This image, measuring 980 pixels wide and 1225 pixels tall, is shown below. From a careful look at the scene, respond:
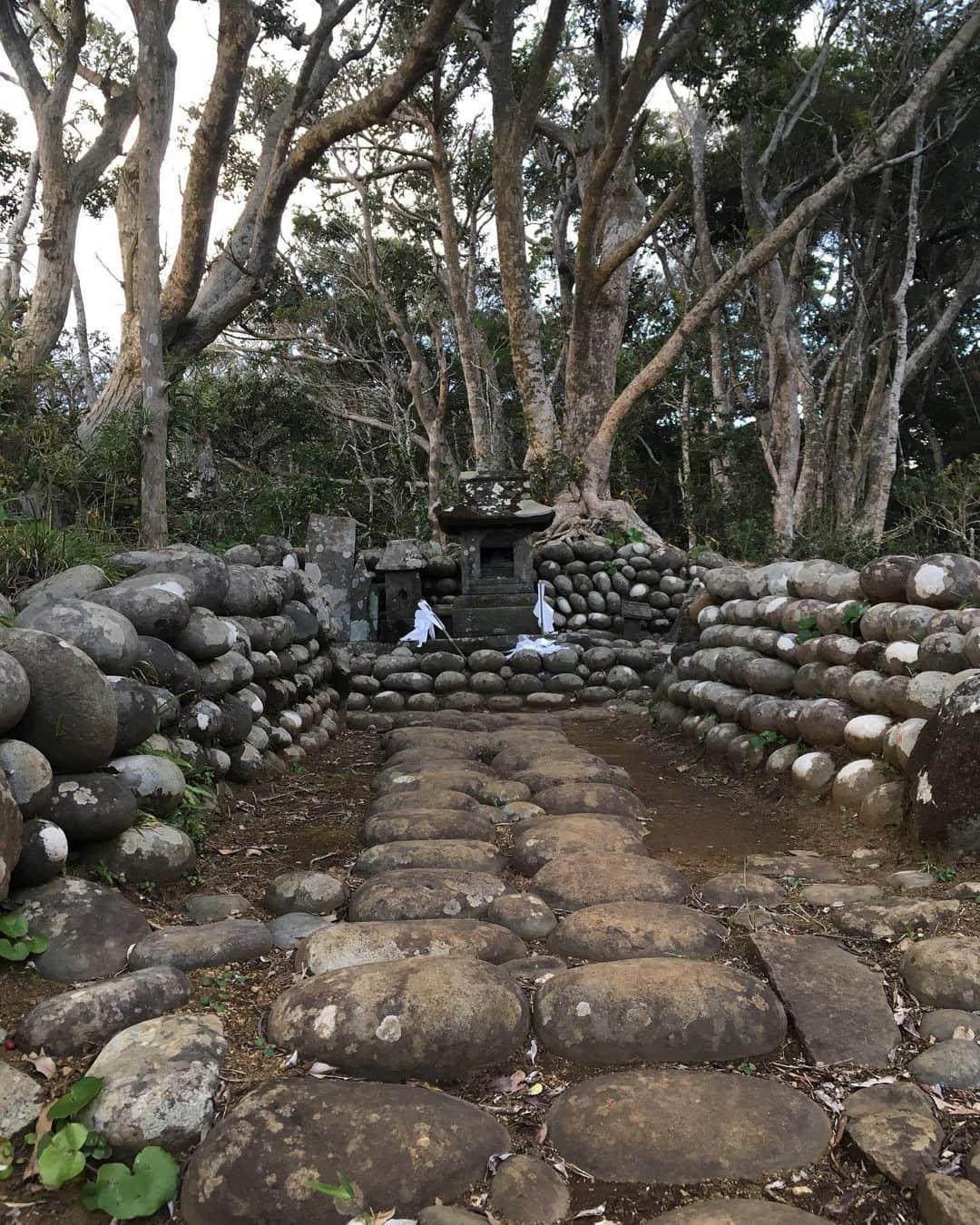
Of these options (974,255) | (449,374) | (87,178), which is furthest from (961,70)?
(87,178)

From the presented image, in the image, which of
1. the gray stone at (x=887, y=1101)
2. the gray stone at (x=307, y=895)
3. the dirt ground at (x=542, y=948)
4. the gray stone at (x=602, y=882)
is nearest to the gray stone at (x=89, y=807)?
the dirt ground at (x=542, y=948)

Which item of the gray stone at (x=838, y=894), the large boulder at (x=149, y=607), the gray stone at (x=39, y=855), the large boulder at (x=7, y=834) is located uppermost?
the large boulder at (x=149, y=607)

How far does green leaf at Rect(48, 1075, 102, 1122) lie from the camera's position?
1610 mm

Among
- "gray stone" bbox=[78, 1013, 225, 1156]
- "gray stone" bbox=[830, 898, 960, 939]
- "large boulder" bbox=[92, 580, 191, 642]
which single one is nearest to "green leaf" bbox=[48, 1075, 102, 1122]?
"gray stone" bbox=[78, 1013, 225, 1156]

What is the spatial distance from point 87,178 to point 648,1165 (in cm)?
1132

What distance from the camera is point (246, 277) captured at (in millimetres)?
9742

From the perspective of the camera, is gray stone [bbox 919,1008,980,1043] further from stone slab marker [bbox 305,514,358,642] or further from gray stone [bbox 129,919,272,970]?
stone slab marker [bbox 305,514,358,642]

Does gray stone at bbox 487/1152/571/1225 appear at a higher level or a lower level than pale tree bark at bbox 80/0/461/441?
lower

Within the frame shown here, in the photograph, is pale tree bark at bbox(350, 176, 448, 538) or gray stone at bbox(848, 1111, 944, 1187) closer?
gray stone at bbox(848, 1111, 944, 1187)

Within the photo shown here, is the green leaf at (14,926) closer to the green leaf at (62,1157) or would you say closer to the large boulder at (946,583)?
the green leaf at (62,1157)

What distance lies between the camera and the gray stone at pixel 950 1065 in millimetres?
1771

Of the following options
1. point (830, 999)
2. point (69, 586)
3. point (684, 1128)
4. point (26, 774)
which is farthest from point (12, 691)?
point (830, 999)

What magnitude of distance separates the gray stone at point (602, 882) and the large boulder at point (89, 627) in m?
1.71

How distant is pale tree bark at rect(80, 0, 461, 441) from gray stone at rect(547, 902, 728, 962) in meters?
7.70
